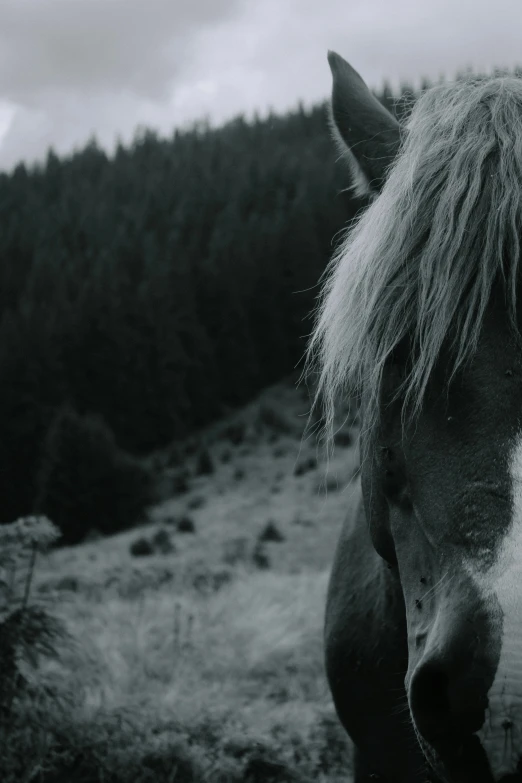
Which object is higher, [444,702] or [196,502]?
[196,502]

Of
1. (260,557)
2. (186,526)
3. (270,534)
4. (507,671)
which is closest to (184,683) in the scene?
(507,671)

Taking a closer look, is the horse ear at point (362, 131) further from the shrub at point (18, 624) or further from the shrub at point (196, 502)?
the shrub at point (196, 502)

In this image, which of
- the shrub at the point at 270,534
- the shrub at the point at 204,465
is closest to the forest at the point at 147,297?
the shrub at the point at 204,465

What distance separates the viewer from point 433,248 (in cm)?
181

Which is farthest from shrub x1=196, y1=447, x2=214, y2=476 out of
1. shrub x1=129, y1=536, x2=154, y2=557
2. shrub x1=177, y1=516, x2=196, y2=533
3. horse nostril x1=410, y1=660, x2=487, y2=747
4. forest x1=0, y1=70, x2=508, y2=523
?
horse nostril x1=410, y1=660, x2=487, y2=747

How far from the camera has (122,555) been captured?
72.9ft

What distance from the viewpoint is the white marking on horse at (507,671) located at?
4.44 feet

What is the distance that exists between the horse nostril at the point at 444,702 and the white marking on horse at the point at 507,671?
24mm

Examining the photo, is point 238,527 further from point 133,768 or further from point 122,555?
point 133,768

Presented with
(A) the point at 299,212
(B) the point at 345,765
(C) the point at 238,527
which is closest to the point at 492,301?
(B) the point at 345,765

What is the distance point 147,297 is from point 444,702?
48.2 m

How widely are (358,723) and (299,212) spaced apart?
57.8 m

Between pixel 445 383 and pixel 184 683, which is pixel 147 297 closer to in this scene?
pixel 184 683

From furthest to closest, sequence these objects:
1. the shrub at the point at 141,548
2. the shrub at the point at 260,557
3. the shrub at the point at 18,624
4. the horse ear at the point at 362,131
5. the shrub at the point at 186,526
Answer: the shrub at the point at 186,526 → the shrub at the point at 141,548 → the shrub at the point at 260,557 → the shrub at the point at 18,624 → the horse ear at the point at 362,131
